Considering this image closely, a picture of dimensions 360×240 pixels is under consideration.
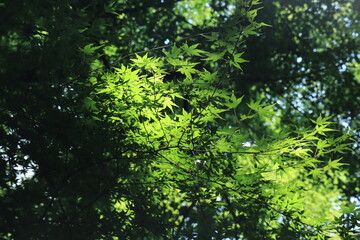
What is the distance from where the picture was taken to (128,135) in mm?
3432

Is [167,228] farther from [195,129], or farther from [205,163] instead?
[195,129]

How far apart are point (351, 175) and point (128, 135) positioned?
860cm

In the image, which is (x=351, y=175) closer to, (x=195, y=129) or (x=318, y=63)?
(x=318, y=63)

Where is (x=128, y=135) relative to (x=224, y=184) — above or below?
above

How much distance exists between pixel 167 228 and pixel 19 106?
2.00 metres

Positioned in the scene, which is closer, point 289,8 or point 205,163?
point 205,163

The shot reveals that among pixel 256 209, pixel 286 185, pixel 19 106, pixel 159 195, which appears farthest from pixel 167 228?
pixel 19 106

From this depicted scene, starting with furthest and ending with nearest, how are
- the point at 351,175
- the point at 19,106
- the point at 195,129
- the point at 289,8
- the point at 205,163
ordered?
the point at 351,175 → the point at 289,8 → the point at 205,163 → the point at 195,129 → the point at 19,106

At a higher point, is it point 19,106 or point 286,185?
point 286,185

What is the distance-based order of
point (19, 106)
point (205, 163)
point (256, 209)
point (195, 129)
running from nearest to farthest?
point (19, 106)
point (195, 129)
point (205, 163)
point (256, 209)

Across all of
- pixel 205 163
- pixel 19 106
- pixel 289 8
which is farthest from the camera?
pixel 289 8

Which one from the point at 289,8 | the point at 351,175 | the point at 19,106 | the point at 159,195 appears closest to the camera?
the point at 19,106

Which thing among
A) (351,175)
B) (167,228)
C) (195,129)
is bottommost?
(167,228)

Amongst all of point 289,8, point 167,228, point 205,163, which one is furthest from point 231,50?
point 289,8
